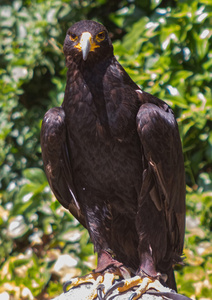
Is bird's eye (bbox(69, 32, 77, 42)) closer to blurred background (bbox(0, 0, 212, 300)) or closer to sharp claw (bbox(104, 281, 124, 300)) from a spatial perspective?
sharp claw (bbox(104, 281, 124, 300))

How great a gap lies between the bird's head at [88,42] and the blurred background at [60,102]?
58.5 inches

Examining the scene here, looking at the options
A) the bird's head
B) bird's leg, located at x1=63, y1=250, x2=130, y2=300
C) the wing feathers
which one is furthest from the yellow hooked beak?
bird's leg, located at x1=63, y1=250, x2=130, y2=300

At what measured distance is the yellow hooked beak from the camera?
2385 mm

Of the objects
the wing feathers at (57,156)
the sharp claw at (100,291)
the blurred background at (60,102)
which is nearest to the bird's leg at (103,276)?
the sharp claw at (100,291)

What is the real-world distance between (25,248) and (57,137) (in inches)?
89.0

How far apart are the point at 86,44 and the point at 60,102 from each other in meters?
1.90

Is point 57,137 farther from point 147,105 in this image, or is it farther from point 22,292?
point 22,292

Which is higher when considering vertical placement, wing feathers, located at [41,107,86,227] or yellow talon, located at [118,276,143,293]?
wing feathers, located at [41,107,86,227]

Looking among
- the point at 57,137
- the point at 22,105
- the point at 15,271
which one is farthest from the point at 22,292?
the point at 57,137

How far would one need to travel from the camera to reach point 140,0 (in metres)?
4.43

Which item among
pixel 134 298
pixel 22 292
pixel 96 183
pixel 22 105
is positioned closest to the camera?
pixel 134 298

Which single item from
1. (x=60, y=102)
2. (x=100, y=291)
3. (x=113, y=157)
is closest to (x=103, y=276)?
(x=100, y=291)

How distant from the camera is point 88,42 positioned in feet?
7.87

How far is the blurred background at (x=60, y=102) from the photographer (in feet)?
13.1
